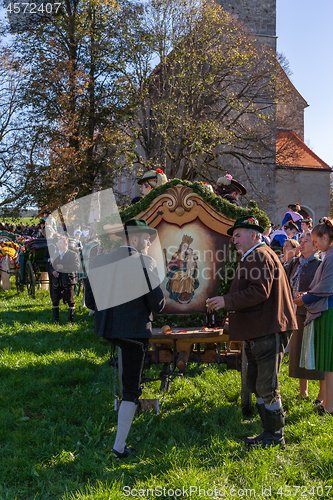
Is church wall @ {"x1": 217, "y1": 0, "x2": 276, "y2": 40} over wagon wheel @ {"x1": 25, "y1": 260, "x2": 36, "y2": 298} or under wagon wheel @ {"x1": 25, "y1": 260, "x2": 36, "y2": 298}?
over

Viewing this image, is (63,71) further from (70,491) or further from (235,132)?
(70,491)

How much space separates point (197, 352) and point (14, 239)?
11189 millimetres

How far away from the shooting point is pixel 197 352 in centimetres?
504

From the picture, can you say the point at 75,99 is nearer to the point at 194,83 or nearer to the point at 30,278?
the point at 194,83

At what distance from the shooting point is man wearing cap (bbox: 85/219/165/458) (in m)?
3.65

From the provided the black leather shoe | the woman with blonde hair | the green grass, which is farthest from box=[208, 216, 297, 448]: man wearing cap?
the woman with blonde hair

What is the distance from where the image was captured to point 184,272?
211 inches

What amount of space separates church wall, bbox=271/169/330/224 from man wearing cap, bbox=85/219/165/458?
24719mm

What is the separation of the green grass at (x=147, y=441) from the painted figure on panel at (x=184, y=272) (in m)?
1.23

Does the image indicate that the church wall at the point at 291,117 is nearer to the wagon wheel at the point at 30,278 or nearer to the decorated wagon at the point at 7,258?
the decorated wagon at the point at 7,258

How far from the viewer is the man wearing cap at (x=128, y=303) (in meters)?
3.65

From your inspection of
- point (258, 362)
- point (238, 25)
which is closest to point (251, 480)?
point (258, 362)

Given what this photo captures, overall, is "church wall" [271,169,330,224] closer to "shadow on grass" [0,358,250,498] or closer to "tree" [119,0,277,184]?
"tree" [119,0,277,184]

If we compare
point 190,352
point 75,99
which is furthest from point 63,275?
point 75,99
